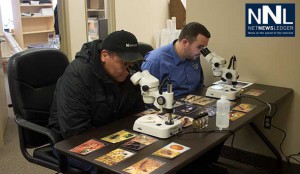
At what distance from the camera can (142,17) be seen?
496 cm

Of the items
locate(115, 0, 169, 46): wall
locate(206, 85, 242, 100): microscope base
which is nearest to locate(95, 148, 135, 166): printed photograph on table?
locate(206, 85, 242, 100): microscope base

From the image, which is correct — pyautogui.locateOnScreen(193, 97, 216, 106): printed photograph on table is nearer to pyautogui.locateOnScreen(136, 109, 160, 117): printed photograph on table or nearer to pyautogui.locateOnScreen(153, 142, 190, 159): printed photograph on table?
pyautogui.locateOnScreen(136, 109, 160, 117): printed photograph on table

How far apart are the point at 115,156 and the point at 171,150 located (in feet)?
A: 0.83

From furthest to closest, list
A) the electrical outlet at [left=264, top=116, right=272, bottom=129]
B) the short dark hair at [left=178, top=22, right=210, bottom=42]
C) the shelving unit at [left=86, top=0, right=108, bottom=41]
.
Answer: the shelving unit at [left=86, top=0, right=108, bottom=41] → the electrical outlet at [left=264, top=116, right=272, bottom=129] → the short dark hair at [left=178, top=22, right=210, bottom=42]

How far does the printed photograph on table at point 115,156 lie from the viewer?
4.41ft

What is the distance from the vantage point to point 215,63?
237 centimetres

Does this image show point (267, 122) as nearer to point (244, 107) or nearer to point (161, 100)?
point (244, 107)

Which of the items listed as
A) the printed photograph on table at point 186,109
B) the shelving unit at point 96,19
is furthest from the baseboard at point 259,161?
the shelving unit at point 96,19

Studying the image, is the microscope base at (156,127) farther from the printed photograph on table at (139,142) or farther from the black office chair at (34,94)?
the black office chair at (34,94)

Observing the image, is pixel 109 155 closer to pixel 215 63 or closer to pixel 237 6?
pixel 215 63

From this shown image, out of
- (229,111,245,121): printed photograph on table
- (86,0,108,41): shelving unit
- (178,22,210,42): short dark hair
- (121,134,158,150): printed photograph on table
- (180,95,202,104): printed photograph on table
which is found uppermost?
(86,0,108,41): shelving unit

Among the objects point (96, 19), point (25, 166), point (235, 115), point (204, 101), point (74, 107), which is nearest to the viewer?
point (74, 107)

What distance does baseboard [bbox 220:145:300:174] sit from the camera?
8.48ft

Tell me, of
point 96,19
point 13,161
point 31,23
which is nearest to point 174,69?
point 13,161
